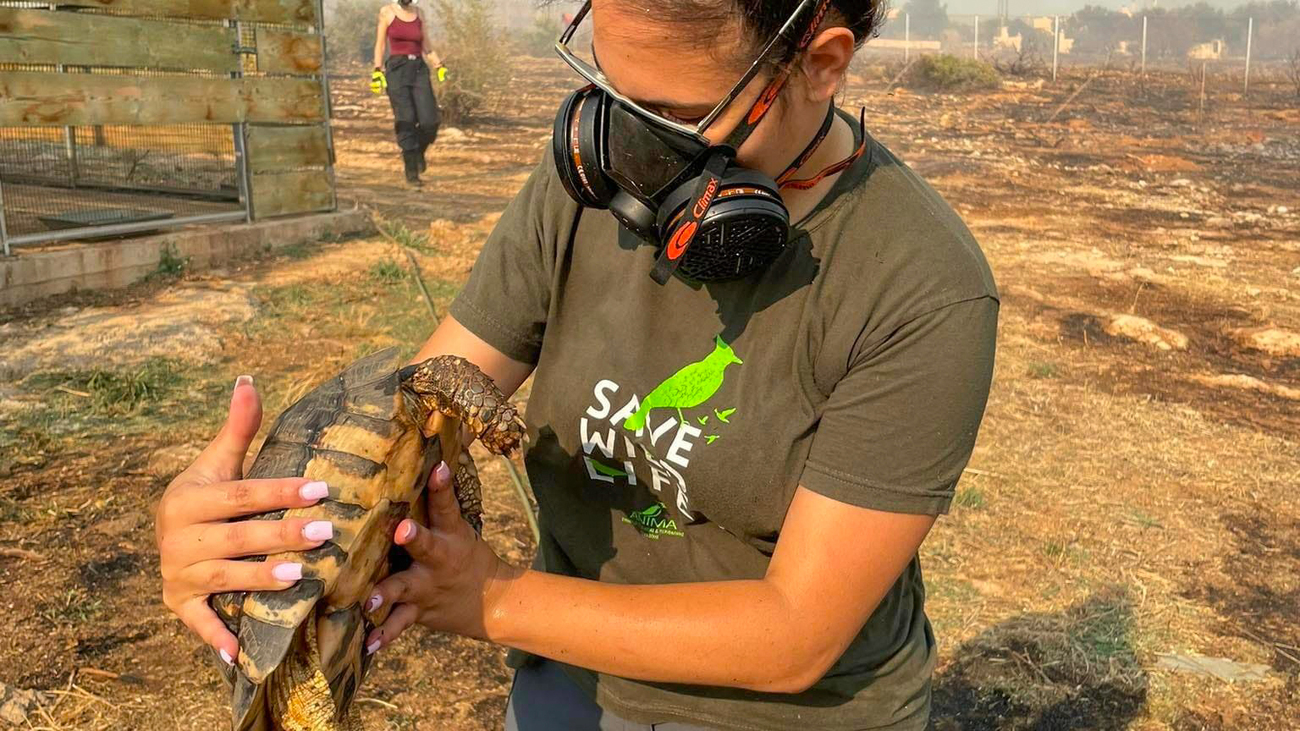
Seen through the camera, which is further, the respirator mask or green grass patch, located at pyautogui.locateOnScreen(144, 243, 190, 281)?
green grass patch, located at pyautogui.locateOnScreen(144, 243, 190, 281)

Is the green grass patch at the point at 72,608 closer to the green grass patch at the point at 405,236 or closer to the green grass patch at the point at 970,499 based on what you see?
the green grass patch at the point at 970,499

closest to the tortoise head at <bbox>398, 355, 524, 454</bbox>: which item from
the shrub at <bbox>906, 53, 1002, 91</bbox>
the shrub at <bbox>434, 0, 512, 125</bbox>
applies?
the shrub at <bbox>434, 0, 512, 125</bbox>

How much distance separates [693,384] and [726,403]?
69mm

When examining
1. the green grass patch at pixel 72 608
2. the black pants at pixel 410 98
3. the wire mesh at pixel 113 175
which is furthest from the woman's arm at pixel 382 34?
the green grass patch at pixel 72 608

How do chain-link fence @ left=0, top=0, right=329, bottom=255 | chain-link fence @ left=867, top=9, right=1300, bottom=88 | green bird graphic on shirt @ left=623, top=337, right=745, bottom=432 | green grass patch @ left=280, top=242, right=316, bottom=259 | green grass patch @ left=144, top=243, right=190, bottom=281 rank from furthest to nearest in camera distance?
1. chain-link fence @ left=867, top=9, right=1300, bottom=88
2. green grass patch @ left=280, top=242, right=316, bottom=259
3. green grass patch @ left=144, top=243, right=190, bottom=281
4. chain-link fence @ left=0, top=0, right=329, bottom=255
5. green bird graphic on shirt @ left=623, top=337, right=745, bottom=432

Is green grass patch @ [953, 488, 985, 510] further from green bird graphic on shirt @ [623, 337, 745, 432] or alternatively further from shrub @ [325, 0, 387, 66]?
shrub @ [325, 0, 387, 66]

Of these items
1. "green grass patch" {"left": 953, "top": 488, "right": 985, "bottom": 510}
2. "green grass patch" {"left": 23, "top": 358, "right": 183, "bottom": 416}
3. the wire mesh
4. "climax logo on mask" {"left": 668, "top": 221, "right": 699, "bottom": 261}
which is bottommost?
"green grass patch" {"left": 953, "top": 488, "right": 985, "bottom": 510}

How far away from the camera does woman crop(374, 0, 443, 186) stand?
1166 cm

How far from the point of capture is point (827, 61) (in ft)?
5.66

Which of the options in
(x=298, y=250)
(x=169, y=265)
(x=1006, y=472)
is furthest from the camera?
(x=298, y=250)

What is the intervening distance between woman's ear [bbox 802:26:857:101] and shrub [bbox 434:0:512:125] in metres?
18.5

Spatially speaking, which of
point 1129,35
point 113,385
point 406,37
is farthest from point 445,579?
point 1129,35

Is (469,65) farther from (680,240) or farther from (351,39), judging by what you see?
(680,240)

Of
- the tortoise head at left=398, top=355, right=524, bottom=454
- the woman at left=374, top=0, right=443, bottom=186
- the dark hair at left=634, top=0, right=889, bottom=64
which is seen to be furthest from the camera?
the woman at left=374, top=0, right=443, bottom=186
